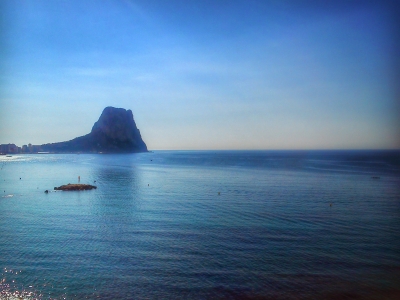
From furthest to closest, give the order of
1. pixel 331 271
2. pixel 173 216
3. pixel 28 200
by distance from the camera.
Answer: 1. pixel 28 200
2. pixel 173 216
3. pixel 331 271

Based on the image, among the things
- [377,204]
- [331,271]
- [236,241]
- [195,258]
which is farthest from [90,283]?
[377,204]

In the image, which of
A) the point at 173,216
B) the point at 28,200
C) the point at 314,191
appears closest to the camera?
the point at 173,216

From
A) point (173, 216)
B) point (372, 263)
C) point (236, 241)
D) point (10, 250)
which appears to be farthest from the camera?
point (173, 216)

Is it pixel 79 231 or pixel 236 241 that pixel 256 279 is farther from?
pixel 79 231

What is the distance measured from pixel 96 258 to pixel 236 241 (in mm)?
11861

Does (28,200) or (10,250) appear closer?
(10,250)

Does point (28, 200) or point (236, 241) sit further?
point (28, 200)

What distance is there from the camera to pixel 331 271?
2175cm

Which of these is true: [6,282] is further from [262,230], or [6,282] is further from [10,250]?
[262,230]

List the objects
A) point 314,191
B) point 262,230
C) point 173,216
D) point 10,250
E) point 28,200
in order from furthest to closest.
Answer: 1. point 314,191
2. point 28,200
3. point 173,216
4. point 262,230
5. point 10,250

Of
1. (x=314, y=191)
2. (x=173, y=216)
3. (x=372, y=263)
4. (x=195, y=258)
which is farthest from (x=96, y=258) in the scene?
(x=314, y=191)

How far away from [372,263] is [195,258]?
43.4 ft

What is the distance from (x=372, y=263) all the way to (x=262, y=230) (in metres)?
10.4

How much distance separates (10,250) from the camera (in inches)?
1021
